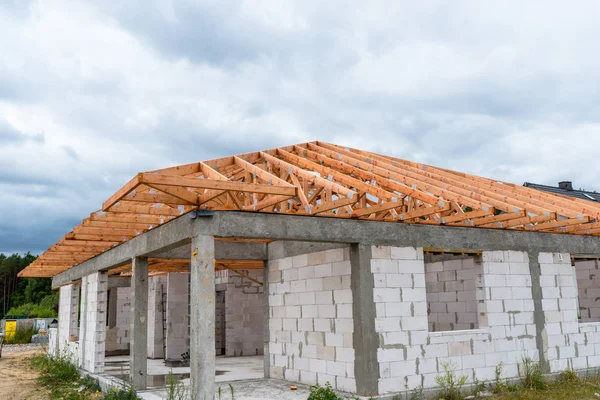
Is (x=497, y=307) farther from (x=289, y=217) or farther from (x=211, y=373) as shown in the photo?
(x=211, y=373)

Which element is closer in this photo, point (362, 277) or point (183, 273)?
point (362, 277)

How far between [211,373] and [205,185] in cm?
292

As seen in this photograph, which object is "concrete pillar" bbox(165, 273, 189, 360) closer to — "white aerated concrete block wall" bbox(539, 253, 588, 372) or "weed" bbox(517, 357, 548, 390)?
"weed" bbox(517, 357, 548, 390)

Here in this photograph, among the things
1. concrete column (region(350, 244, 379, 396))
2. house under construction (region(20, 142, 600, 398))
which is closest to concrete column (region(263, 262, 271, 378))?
house under construction (region(20, 142, 600, 398))

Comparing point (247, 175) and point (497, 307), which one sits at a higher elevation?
point (247, 175)

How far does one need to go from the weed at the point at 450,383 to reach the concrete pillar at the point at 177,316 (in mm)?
10186

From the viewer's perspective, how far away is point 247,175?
9.43 m

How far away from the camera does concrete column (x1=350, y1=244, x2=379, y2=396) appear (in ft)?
29.5

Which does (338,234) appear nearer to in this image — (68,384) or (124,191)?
(124,191)

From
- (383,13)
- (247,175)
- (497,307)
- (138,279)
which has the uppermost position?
(383,13)

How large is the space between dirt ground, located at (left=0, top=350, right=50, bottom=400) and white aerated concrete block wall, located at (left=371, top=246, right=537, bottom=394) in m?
7.54

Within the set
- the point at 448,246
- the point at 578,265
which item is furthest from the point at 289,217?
the point at 578,265

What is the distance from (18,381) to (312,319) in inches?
369

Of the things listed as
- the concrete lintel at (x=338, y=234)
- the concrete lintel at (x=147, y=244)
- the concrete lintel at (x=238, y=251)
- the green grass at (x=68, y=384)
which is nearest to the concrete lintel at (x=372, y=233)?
the concrete lintel at (x=338, y=234)
